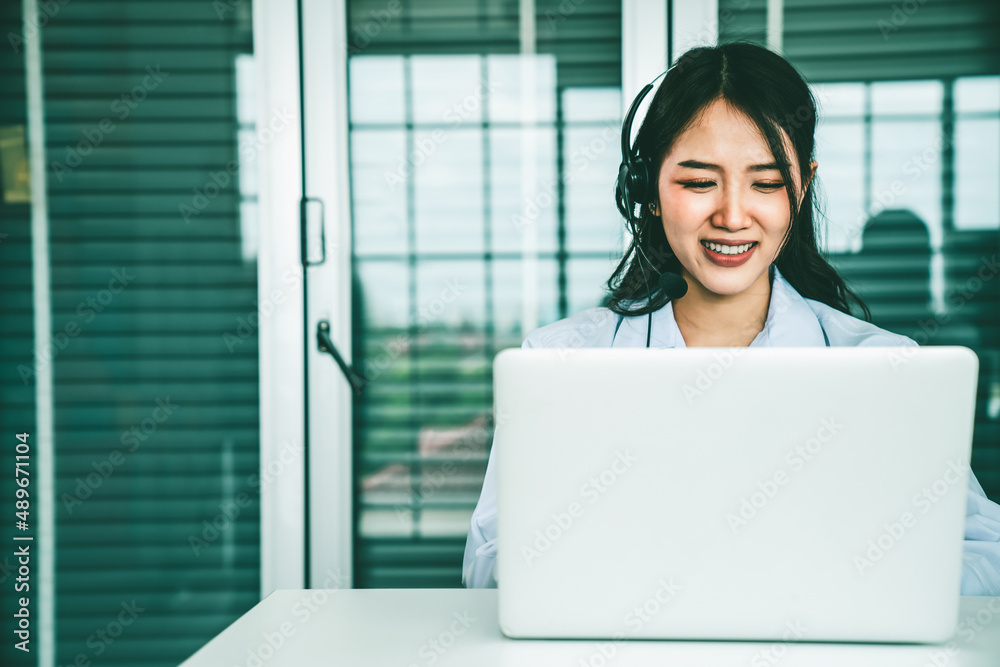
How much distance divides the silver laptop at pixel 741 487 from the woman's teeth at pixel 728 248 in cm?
71

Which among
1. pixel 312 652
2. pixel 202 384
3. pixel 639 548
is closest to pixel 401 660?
pixel 312 652

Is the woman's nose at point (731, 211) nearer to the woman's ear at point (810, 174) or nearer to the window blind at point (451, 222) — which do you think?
the woman's ear at point (810, 174)

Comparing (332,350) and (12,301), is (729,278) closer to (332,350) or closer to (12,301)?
(332,350)

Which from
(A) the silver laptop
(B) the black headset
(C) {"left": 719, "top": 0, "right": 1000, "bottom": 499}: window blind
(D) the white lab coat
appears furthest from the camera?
(C) {"left": 719, "top": 0, "right": 1000, "bottom": 499}: window blind

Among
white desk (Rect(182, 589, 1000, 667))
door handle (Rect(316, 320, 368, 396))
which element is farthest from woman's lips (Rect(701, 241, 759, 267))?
door handle (Rect(316, 320, 368, 396))

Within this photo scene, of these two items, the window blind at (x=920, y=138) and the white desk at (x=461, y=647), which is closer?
the white desk at (x=461, y=647)

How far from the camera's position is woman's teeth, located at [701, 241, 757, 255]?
4.05ft

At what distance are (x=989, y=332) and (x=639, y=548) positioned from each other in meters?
2.01

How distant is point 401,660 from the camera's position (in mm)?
600

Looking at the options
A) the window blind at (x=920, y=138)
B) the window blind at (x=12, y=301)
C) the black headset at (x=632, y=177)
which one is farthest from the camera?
the window blind at (x=12, y=301)

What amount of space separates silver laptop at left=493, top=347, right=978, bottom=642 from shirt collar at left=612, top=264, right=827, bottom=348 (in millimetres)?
777

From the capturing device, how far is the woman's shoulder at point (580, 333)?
1.40 metres

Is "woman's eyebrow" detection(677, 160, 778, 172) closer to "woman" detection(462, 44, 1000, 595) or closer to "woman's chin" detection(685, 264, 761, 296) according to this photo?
"woman" detection(462, 44, 1000, 595)

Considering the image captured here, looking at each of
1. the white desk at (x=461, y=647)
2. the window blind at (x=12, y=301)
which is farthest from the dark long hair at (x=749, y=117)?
the window blind at (x=12, y=301)
